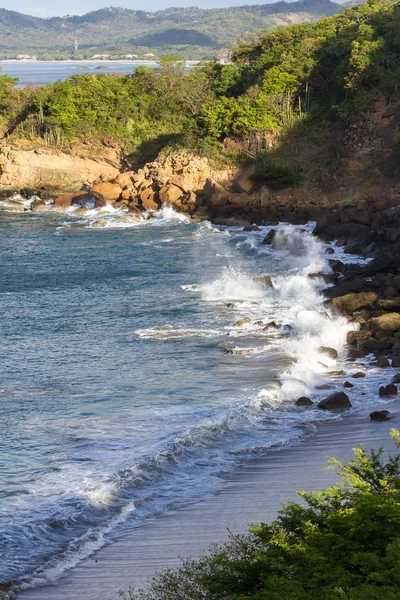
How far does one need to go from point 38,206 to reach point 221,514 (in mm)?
39945

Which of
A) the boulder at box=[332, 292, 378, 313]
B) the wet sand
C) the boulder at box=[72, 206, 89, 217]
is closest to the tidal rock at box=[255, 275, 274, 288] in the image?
the boulder at box=[332, 292, 378, 313]

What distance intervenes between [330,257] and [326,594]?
91.4 feet

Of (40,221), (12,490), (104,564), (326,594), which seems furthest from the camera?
(40,221)

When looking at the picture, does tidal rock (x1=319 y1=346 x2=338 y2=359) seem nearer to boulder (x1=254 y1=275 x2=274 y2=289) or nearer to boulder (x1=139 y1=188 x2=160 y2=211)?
boulder (x1=254 y1=275 x2=274 y2=289)

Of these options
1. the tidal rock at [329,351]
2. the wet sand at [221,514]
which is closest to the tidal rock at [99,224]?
the tidal rock at [329,351]

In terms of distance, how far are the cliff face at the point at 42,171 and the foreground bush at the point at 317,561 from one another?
46188 mm

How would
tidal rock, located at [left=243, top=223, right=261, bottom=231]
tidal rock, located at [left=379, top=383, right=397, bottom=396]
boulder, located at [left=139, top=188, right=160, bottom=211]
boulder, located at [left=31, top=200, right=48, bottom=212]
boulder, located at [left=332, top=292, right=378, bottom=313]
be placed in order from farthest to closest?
boulder, located at [left=31, top=200, right=48, bottom=212]
boulder, located at [left=139, top=188, right=160, bottom=211]
tidal rock, located at [left=243, top=223, right=261, bottom=231]
boulder, located at [left=332, top=292, right=378, bottom=313]
tidal rock, located at [left=379, top=383, right=397, bottom=396]

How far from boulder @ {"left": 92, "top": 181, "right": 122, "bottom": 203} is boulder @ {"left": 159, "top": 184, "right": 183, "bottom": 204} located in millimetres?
3291

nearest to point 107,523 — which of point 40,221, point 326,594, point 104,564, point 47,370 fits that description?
point 104,564

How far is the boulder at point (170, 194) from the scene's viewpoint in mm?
50219

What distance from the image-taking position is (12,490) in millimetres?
16625

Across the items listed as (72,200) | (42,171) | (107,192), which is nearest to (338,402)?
(107,192)

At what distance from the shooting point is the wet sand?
13.5 metres

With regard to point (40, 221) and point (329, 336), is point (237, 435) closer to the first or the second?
point (329, 336)
